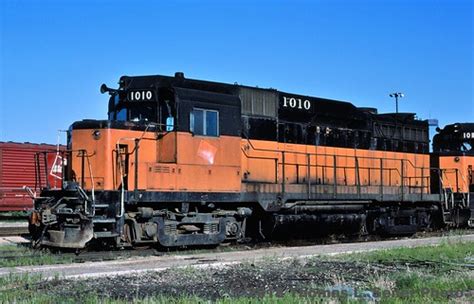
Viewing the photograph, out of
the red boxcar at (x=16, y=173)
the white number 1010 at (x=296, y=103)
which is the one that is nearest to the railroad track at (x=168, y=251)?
the white number 1010 at (x=296, y=103)

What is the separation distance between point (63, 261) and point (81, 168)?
7.56ft

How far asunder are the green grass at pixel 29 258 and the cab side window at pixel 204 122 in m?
3.89

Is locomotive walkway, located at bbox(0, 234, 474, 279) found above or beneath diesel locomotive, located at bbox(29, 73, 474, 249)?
beneath

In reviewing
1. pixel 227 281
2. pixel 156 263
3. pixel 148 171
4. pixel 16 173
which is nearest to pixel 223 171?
pixel 148 171

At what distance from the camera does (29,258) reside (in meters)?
11.0

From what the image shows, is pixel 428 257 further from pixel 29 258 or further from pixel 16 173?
pixel 16 173

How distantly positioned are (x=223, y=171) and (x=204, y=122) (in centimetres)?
123

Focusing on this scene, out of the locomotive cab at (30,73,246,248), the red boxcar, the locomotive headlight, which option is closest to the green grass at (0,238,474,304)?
the locomotive cab at (30,73,246,248)

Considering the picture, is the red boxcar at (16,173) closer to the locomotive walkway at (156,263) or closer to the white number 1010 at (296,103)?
the white number 1010 at (296,103)

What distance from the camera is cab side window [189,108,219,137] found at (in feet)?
42.6

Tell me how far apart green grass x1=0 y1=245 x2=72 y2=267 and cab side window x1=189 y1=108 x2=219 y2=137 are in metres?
3.89

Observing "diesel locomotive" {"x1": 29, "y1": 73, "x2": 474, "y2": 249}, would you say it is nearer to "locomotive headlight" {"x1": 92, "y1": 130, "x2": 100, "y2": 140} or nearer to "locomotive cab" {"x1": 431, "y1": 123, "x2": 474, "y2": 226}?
"locomotive headlight" {"x1": 92, "y1": 130, "x2": 100, "y2": 140}

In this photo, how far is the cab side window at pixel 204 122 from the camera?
42.6 ft

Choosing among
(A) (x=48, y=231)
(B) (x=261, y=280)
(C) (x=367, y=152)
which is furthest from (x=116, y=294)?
(C) (x=367, y=152)
